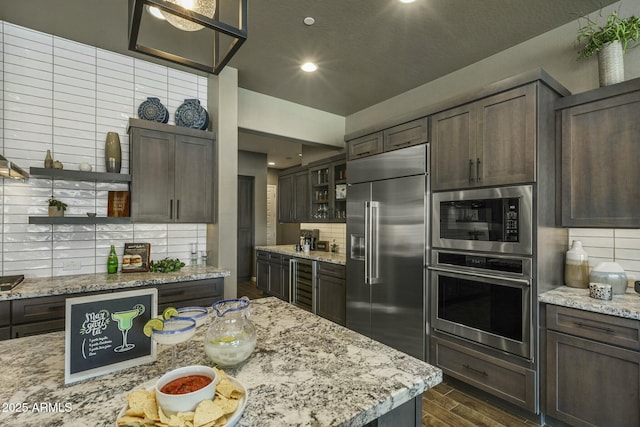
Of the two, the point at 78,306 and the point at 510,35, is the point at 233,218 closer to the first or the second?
the point at 78,306

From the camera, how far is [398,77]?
3402 millimetres

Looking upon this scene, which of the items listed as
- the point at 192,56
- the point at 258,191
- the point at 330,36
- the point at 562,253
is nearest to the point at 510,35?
the point at 330,36

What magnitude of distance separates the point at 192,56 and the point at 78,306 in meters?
2.78

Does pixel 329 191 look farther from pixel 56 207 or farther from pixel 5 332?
pixel 5 332

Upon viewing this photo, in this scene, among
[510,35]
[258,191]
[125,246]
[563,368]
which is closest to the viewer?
[563,368]

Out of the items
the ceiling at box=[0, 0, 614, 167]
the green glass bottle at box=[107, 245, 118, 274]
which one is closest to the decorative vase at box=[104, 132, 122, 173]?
the green glass bottle at box=[107, 245, 118, 274]

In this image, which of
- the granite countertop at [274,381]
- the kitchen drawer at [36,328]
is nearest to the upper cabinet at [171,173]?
the kitchen drawer at [36,328]

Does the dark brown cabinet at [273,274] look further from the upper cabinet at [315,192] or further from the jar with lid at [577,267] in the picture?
the jar with lid at [577,267]

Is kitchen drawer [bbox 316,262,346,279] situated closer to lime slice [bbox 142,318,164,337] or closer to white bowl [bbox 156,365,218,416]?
lime slice [bbox 142,318,164,337]

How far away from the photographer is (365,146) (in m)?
3.47

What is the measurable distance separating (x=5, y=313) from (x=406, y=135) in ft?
11.2

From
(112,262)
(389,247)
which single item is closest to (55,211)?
(112,262)

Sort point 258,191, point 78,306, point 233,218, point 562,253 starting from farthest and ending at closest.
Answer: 1. point 258,191
2. point 233,218
3. point 562,253
4. point 78,306

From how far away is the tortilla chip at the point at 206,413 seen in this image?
0.70 meters
